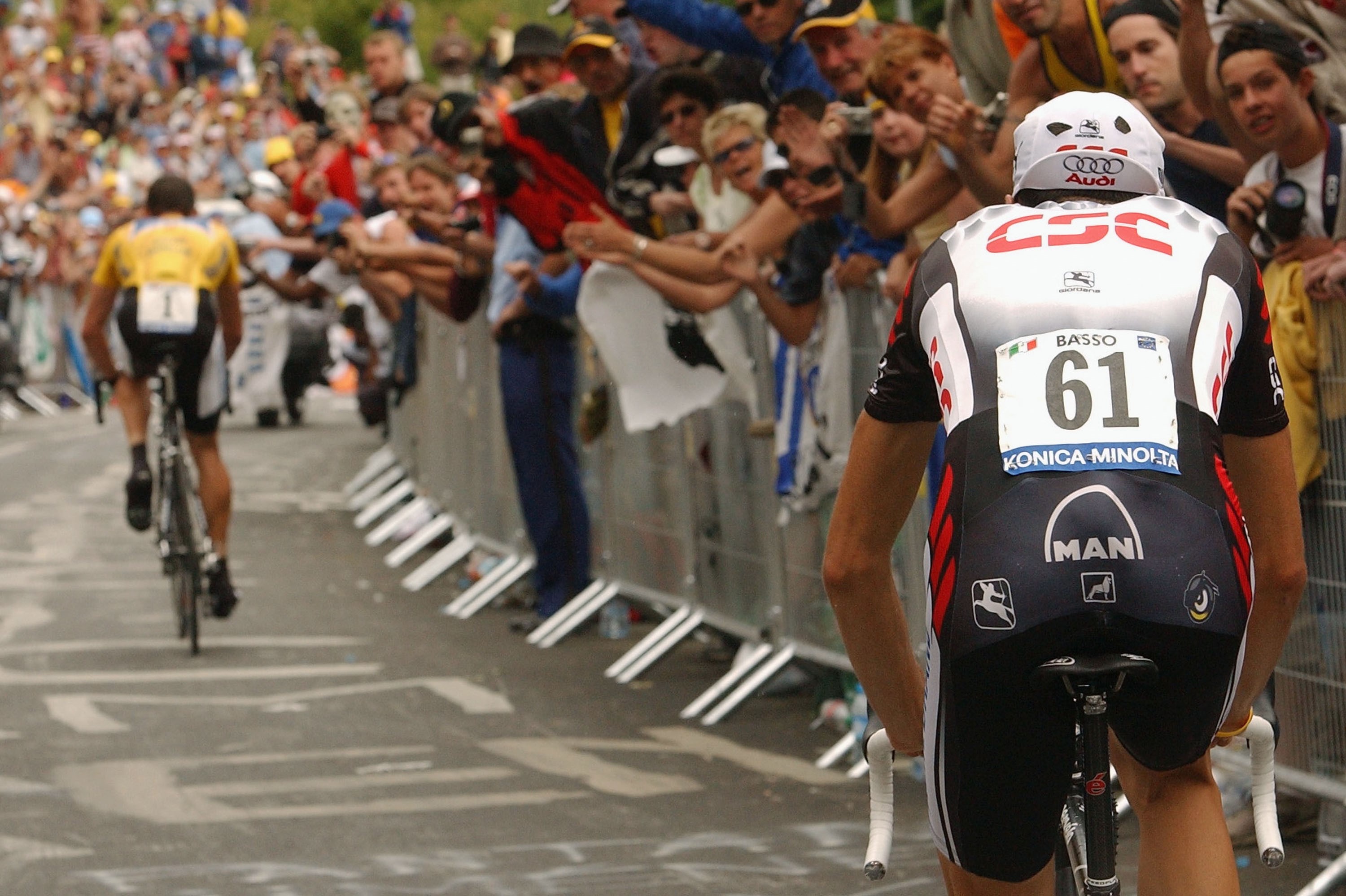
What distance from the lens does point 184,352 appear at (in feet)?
39.1

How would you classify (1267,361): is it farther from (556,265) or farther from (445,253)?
(445,253)

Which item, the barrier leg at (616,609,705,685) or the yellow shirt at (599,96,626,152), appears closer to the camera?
the barrier leg at (616,609,705,685)

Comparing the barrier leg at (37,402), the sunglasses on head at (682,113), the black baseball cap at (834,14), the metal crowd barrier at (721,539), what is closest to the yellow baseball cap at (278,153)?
the metal crowd barrier at (721,539)

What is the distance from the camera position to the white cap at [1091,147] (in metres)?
3.72

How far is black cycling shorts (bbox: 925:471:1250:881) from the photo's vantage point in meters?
3.36

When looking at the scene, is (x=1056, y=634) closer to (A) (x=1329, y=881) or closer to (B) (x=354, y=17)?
(A) (x=1329, y=881)

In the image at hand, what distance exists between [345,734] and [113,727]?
103 centimetres

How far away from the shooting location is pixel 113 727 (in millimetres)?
9312

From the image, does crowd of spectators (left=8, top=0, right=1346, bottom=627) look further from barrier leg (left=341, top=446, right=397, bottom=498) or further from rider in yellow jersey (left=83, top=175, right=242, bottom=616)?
rider in yellow jersey (left=83, top=175, right=242, bottom=616)

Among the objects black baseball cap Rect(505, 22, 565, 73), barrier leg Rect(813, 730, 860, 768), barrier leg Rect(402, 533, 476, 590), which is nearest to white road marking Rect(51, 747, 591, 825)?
barrier leg Rect(813, 730, 860, 768)

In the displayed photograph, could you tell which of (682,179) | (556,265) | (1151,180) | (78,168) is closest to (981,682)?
(1151,180)

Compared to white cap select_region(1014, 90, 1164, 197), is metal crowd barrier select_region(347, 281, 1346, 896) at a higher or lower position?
lower

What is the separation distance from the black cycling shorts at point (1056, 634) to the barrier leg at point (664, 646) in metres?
6.59

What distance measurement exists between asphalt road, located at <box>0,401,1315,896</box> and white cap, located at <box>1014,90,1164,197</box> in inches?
114
